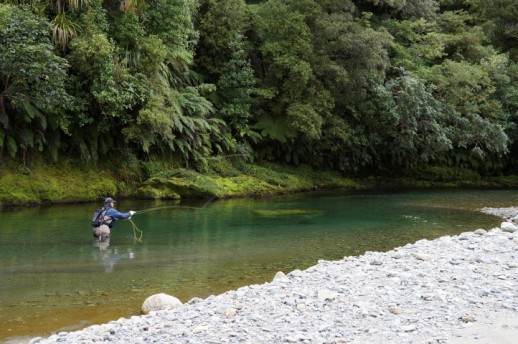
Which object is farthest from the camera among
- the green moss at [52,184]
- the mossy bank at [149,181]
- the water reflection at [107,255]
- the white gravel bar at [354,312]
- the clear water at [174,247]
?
the mossy bank at [149,181]

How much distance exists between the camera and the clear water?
27.6ft

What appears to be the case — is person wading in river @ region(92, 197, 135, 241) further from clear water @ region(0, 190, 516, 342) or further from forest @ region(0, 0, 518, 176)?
forest @ region(0, 0, 518, 176)

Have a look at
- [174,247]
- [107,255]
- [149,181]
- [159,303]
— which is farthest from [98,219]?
[149,181]

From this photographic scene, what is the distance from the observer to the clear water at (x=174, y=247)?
840 cm

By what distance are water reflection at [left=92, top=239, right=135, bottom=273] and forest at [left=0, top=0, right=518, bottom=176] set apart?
23.1 feet

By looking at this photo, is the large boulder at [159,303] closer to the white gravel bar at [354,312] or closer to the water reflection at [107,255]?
the white gravel bar at [354,312]

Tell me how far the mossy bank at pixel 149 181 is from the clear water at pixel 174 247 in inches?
39.9

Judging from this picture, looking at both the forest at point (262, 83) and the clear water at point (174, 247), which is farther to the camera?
the forest at point (262, 83)

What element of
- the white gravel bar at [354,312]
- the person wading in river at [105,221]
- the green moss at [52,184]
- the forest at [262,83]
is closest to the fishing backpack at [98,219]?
the person wading in river at [105,221]

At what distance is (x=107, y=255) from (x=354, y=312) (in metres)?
6.51

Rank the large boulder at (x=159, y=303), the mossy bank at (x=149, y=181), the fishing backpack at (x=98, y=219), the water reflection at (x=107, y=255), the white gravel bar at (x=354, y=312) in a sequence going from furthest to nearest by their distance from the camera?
the mossy bank at (x=149, y=181), the fishing backpack at (x=98, y=219), the water reflection at (x=107, y=255), the large boulder at (x=159, y=303), the white gravel bar at (x=354, y=312)

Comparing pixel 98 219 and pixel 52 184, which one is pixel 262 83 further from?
pixel 98 219

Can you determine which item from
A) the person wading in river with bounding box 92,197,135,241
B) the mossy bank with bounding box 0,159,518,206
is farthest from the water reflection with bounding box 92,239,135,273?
the mossy bank with bounding box 0,159,518,206

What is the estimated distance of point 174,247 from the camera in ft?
41.1
